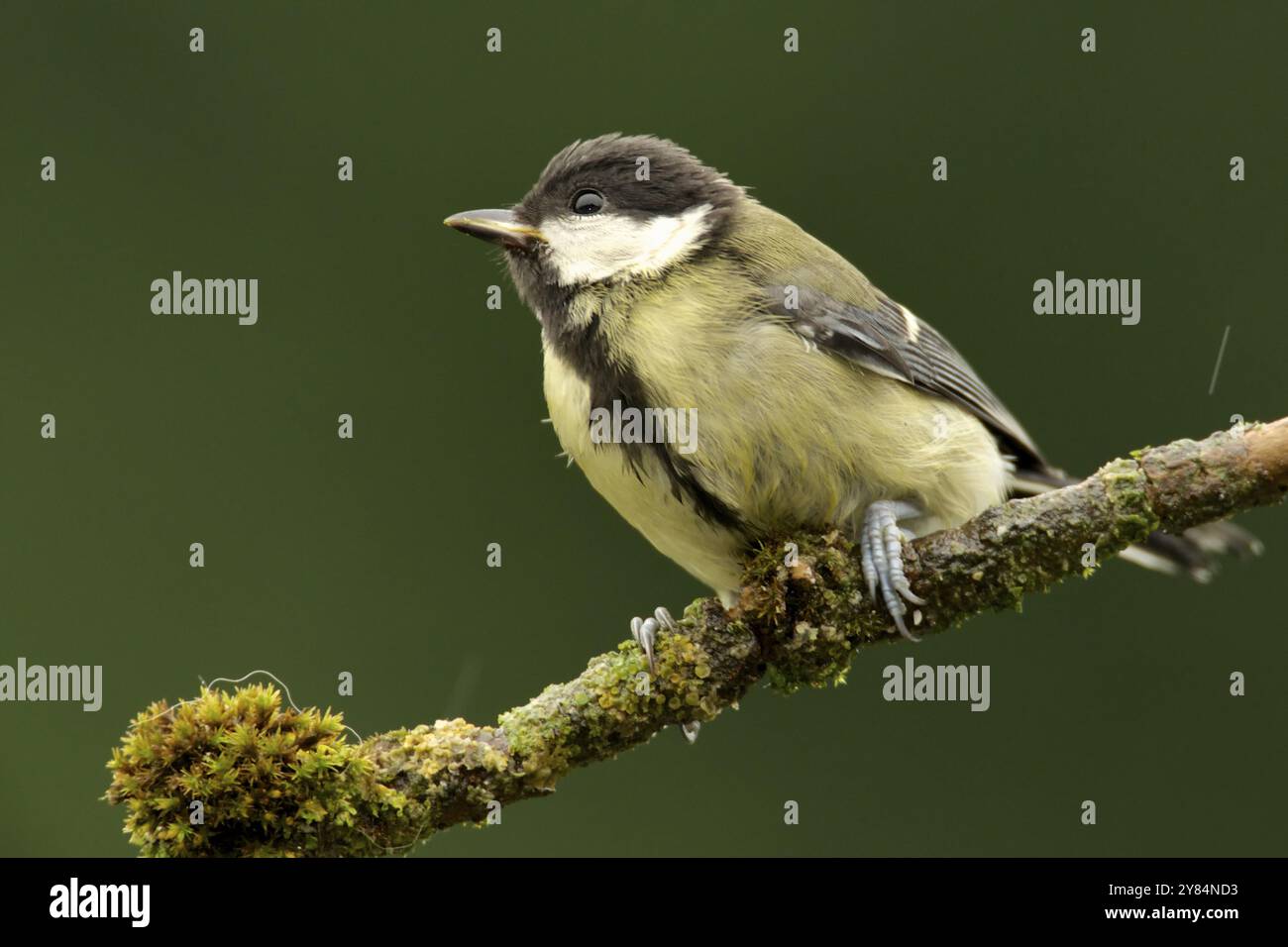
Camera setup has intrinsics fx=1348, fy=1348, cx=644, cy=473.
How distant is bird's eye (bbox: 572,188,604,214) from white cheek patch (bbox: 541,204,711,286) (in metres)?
0.03

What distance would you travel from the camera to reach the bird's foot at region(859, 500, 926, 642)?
8.13 ft

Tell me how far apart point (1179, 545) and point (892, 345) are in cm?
104

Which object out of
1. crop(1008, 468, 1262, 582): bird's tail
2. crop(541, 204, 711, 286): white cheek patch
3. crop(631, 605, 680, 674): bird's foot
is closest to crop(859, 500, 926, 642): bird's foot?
crop(631, 605, 680, 674): bird's foot

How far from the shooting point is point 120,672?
454 centimetres

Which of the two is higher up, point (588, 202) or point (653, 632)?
point (588, 202)

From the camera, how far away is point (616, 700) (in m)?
2.33

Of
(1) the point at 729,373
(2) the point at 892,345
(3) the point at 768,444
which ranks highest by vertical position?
(2) the point at 892,345

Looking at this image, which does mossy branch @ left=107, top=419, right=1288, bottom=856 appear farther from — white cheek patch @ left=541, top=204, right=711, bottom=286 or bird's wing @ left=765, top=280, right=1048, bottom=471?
white cheek patch @ left=541, top=204, right=711, bottom=286

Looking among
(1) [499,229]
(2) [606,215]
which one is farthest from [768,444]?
(1) [499,229]

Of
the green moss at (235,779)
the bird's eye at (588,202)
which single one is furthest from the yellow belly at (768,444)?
the green moss at (235,779)

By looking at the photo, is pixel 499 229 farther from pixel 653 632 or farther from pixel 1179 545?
pixel 1179 545

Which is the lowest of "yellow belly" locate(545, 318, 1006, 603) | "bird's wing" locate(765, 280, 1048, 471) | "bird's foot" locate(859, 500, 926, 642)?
"bird's foot" locate(859, 500, 926, 642)
